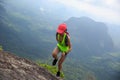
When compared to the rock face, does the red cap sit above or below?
above

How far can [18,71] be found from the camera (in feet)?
40.0

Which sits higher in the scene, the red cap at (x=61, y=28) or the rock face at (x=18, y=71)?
the red cap at (x=61, y=28)

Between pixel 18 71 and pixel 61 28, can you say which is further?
pixel 61 28

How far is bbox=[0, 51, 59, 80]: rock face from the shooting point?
36.7 ft

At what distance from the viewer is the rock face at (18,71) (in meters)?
11.2

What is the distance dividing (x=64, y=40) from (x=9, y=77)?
15.7 feet

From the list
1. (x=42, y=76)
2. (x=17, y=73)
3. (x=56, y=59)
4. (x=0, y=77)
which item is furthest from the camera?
(x=56, y=59)

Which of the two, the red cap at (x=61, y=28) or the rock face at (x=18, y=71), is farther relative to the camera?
the red cap at (x=61, y=28)

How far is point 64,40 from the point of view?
14633 millimetres

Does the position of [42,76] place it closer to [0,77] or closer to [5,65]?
[5,65]

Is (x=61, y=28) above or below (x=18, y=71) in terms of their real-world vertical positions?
above

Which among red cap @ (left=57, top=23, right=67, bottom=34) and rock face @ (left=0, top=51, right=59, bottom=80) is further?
red cap @ (left=57, top=23, right=67, bottom=34)

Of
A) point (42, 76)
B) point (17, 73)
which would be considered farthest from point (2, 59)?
point (42, 76)

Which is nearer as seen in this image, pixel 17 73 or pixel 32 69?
pixel 17 73
